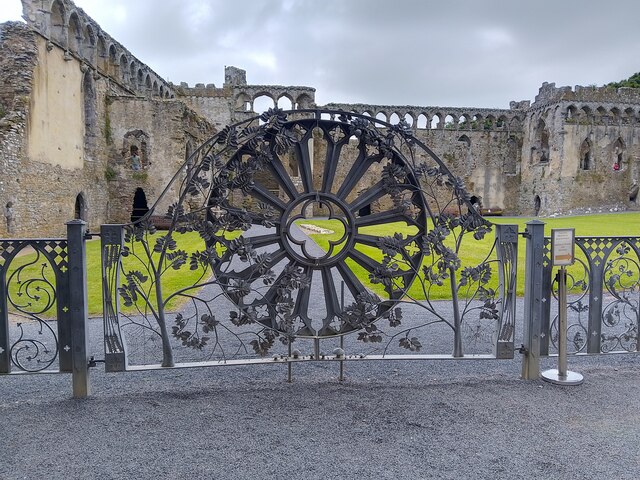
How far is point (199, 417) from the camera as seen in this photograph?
3.88 m

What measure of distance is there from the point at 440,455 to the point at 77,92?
21.6 m

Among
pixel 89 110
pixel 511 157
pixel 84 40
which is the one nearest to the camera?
pixel 89 110

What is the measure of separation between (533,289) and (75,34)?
22784 millimetres

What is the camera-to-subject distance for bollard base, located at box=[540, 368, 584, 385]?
456cm

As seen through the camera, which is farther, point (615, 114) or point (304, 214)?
point (615, 114)

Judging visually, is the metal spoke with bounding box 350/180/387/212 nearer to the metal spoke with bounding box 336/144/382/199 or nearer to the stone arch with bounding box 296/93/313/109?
the metal spoke with bounding box 336/144/382/199

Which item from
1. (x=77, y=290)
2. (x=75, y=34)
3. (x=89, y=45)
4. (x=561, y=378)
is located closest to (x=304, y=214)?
(x=77, y=290)

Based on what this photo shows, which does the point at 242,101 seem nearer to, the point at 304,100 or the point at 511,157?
the point at 304,100

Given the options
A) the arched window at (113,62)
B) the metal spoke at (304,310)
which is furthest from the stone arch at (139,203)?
the metal spoke at (304,310)

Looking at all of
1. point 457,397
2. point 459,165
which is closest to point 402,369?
point 457,397

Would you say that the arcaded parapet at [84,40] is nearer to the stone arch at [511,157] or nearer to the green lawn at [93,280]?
the green lawn at [93,280]

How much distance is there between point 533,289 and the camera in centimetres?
447

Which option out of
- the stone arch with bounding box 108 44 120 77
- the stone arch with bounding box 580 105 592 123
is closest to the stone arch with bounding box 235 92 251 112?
the stone arch with bounding box 108 44 120 77

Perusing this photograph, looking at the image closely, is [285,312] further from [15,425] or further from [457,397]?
[15,425]
